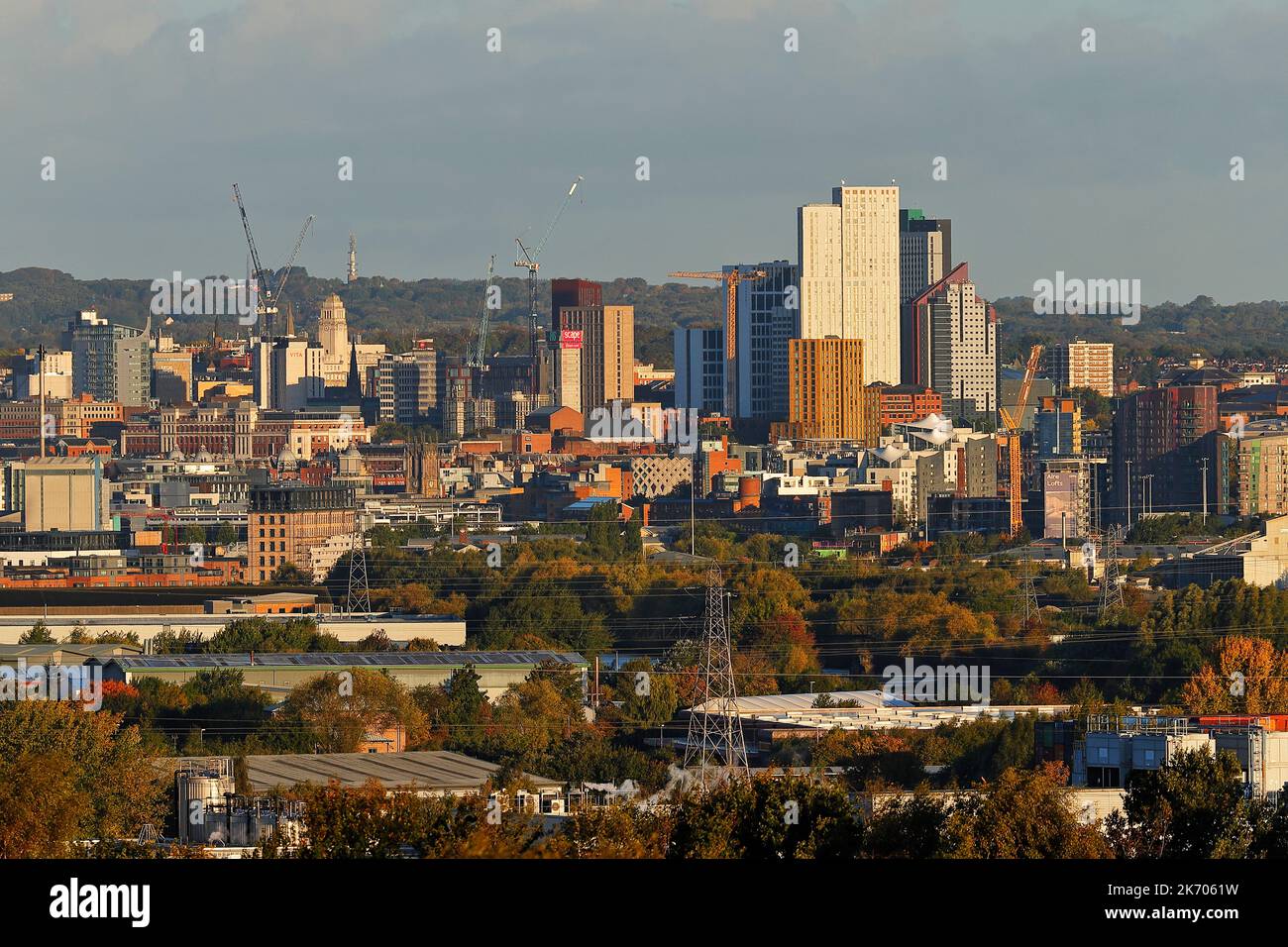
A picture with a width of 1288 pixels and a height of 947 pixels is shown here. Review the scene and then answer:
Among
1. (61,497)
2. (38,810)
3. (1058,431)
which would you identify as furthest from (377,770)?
(1058,431)

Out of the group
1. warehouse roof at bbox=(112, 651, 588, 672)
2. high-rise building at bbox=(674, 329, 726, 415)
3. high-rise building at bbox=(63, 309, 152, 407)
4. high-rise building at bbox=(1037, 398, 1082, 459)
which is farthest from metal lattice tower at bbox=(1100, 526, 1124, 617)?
high-rise building at bbox=(63, 309, 152, 407)

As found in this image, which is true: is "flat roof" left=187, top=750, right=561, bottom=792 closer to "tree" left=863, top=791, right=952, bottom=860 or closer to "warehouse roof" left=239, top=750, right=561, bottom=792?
"warehouse roof" left=239, top=750, right=561, bottom=792

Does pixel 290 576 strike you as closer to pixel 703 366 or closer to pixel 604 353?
pixel 703 366

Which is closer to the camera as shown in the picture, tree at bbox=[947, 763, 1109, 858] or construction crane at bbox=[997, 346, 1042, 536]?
tree at bbox=[947, 763, 1109, 858]

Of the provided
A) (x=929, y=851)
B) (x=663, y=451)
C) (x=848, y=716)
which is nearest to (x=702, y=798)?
(x=929, y=851)
